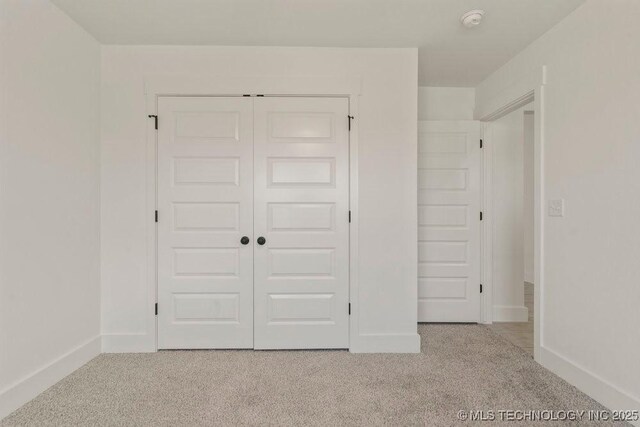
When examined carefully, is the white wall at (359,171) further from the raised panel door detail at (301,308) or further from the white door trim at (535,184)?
the white door trim at (535,184)

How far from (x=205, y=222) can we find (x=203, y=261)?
0.33 meters

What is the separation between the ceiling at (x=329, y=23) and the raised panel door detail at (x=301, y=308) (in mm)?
2128

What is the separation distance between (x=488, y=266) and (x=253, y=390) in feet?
8.79

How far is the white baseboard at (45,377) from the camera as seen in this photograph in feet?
6.12

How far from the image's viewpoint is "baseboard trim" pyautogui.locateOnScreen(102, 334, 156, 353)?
8.73ft

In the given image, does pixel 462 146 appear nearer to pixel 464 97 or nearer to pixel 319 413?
pixel 464 97

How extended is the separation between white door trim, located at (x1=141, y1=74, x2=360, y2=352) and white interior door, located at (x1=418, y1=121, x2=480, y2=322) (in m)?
1.05

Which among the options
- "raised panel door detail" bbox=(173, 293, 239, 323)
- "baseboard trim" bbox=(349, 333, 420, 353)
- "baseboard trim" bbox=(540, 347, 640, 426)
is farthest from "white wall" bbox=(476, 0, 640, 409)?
"raised panel door detail" bbox=(173, 293, 239, 323)

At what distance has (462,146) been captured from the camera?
3.42 m

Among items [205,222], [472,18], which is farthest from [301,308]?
[472,18]

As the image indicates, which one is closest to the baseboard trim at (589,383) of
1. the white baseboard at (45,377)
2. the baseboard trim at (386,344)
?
the baseboard trim at (386,344)

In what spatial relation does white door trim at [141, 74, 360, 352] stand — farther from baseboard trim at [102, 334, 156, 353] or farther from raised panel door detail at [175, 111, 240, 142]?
raised panel door detail at [175, 111, 240, 142]

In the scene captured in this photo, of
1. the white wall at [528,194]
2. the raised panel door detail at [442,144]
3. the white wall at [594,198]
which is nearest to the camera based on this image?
the white wall at [594,198]

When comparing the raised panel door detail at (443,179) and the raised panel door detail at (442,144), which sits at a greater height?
the raised panel door detail at (442,144)
